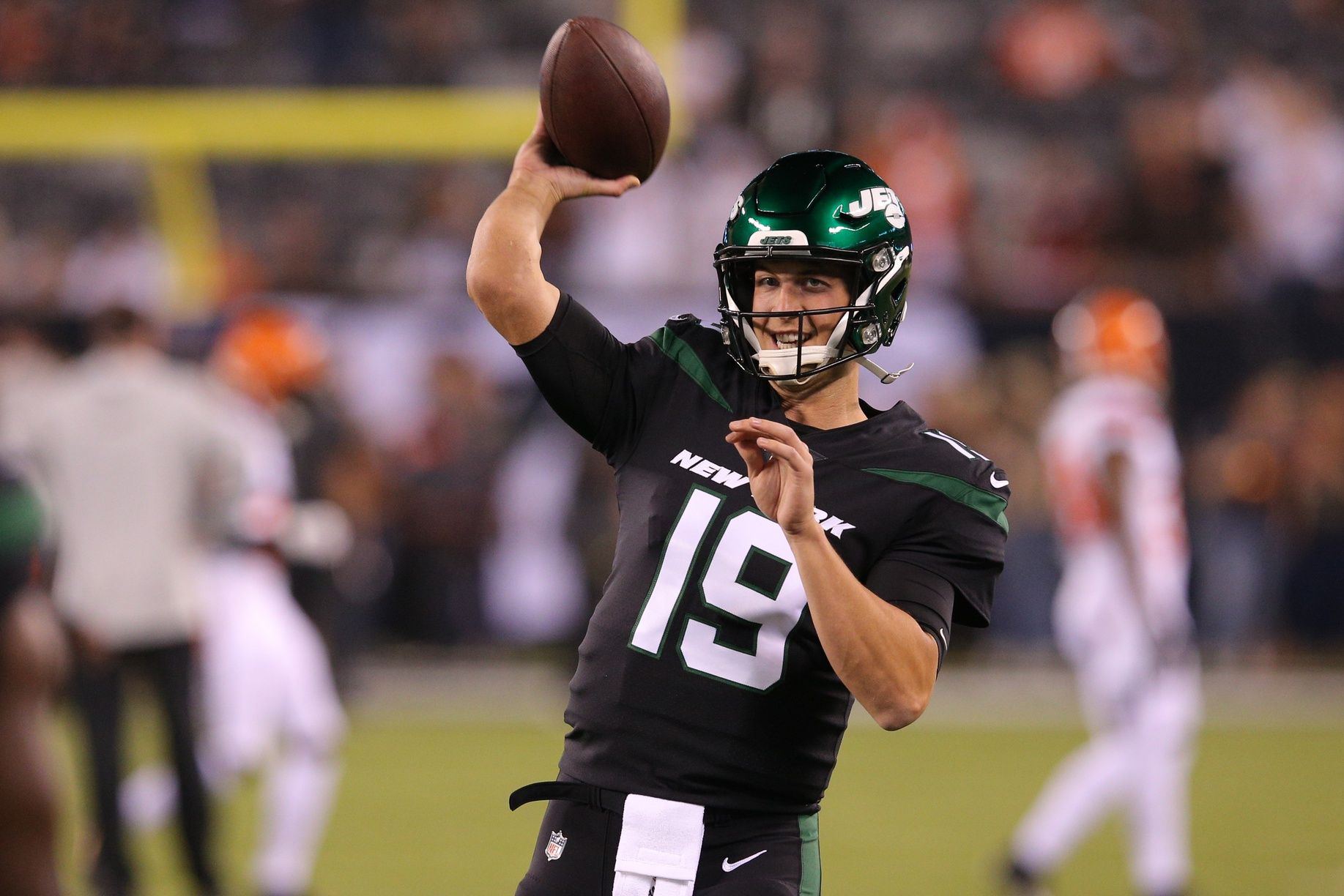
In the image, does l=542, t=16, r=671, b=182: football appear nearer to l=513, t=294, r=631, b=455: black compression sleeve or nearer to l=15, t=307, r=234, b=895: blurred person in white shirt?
l=513, t=294, r=631, b=455: black compression sleeve

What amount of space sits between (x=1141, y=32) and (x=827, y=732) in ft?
36.8

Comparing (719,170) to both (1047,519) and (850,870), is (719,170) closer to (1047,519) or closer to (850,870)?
(1047,519)

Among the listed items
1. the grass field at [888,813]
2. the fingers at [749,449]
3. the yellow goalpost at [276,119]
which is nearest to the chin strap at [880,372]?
the fingers at [749,449]

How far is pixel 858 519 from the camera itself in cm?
274

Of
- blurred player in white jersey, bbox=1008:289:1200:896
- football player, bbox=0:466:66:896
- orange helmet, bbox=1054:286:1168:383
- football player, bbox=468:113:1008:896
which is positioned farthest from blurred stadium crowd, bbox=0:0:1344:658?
football player, bbox=0:466:66:896

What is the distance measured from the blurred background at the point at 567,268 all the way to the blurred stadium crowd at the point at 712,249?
0.08 feet

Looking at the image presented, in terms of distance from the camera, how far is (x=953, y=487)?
109 inches

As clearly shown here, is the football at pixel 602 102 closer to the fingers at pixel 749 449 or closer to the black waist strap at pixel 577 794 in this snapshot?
the fingers at pixel 749 449

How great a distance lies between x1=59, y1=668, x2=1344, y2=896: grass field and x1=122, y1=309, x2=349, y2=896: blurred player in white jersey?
30 cm

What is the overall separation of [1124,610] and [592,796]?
3.68 m

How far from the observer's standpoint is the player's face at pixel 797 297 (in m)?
2.79

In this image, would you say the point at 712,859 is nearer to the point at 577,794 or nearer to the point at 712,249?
the point at 577,794

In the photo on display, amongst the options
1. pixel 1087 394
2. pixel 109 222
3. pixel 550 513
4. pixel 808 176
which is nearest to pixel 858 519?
pixel 808 176

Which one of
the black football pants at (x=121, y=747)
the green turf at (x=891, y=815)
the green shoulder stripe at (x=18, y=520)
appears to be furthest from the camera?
the green turf at (x=891, y=815)
